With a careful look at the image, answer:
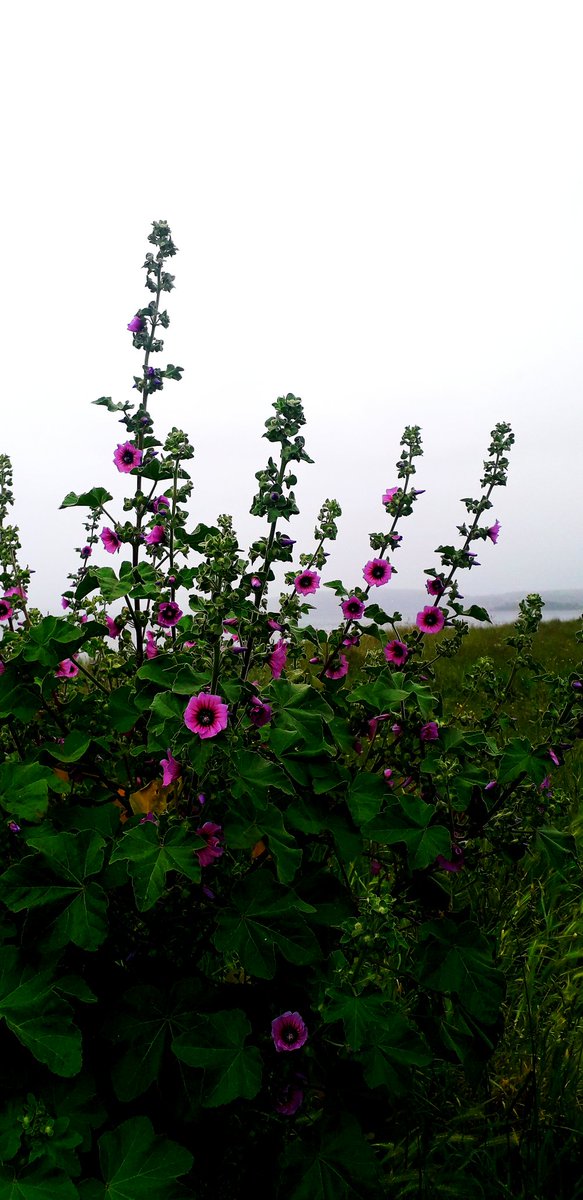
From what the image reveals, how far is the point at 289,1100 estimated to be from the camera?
1.91m

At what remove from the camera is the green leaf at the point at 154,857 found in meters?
1.55

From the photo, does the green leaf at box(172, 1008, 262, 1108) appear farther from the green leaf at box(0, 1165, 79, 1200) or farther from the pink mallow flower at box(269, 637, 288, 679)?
the pink mallow flower at box(269, 637, 288, 679)

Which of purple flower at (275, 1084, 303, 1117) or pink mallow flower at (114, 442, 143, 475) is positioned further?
pink mallow flower at (114, 442, 143, 475)

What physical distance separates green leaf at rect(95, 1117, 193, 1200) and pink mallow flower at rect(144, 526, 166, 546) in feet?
4.96

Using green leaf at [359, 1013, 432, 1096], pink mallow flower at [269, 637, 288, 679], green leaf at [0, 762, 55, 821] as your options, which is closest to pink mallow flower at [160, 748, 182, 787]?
green leaf at [0, 762, 55, 821]

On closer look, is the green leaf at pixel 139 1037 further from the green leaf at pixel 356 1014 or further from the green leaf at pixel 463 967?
the green leaf at pixel 463 967

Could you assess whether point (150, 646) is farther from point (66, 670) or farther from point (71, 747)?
point (71, 747)

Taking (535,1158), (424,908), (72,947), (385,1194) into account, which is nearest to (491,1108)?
(535,1158)

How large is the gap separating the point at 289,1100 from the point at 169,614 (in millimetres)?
Result: 1338

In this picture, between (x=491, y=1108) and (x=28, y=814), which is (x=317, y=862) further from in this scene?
(x=491, y=1108)

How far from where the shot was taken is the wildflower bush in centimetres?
166

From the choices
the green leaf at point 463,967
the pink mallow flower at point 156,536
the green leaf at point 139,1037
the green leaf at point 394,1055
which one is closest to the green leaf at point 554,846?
the green leaf at point 463,967

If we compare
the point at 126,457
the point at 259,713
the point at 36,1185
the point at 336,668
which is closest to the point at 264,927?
the point at 259,713

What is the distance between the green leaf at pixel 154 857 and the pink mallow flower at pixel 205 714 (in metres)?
0.22
